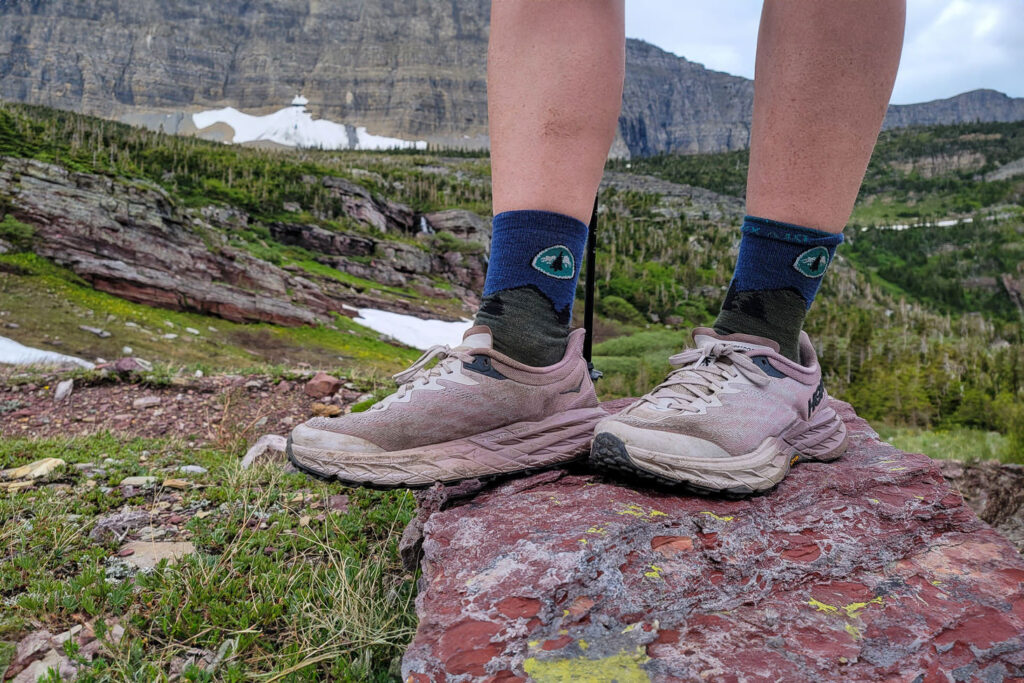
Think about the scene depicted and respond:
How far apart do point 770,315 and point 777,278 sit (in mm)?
128

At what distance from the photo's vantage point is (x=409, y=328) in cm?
1747

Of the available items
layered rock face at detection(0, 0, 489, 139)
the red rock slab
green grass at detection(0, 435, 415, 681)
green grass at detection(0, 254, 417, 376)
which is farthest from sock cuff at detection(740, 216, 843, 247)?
layered rock face at detection(0, 0, 489, 139)

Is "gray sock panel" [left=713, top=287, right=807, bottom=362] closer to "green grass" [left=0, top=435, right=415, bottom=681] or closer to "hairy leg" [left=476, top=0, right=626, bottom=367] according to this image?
"hairy leg" [left=476, top=0, right=626, bottom=367]

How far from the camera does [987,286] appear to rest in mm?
67062

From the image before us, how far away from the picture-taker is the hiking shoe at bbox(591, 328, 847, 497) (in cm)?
149

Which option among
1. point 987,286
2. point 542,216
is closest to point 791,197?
point 542,216

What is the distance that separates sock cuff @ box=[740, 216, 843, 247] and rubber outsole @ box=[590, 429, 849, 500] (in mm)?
740

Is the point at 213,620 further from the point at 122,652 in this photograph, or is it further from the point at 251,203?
the point at 251,203

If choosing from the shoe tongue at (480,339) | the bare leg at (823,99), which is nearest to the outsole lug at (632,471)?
the shoe tongue at (480,339)

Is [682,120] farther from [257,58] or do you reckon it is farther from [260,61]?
[257,58]

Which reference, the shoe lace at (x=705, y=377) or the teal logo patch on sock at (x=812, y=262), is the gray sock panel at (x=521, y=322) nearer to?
the shoe lace at (x=705, y=377)

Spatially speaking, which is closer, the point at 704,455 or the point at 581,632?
the point at 581,632

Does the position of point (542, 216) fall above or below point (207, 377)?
above

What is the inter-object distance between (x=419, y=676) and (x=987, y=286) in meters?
87.0
